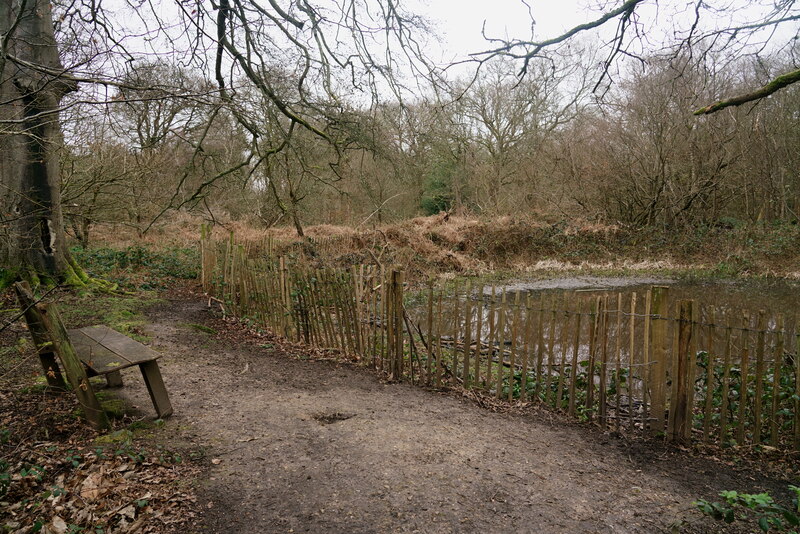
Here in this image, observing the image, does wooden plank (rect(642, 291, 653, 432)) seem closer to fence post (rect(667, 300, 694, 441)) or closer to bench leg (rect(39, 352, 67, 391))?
fence post (rect(667, 300, 694, 441))

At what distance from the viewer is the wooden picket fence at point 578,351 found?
3953 millimetres

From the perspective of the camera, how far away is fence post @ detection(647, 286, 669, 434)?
4086 mm

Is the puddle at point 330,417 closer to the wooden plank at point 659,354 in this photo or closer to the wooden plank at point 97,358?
the wooden plank at point 97,358

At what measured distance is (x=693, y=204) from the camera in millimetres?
18406

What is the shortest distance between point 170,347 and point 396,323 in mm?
3072

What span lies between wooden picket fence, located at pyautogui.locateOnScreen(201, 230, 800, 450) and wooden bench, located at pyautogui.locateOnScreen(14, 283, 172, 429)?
2540 mm

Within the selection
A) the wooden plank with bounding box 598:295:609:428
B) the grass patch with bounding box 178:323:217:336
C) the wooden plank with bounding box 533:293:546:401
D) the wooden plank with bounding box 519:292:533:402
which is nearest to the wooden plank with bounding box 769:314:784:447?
the wooden plank with bounding box 598:295:609:428

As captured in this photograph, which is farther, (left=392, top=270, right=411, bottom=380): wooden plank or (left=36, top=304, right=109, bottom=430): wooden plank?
(left=392, top=270, right=411, bottom=380): wooden plank

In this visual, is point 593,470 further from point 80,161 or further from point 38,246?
point 80,161

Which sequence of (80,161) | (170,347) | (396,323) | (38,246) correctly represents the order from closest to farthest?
(396,323) → (170,347) → (38,246) → (80,161)

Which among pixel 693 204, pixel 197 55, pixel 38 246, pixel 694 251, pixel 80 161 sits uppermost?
pixel 197 55

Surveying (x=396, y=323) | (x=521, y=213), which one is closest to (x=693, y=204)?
(x=521, y=213)

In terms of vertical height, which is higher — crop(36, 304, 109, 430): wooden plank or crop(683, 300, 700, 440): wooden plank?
crop(36, 304, 109, 430): wooden plank

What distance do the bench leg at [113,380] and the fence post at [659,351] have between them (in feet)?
15.8
